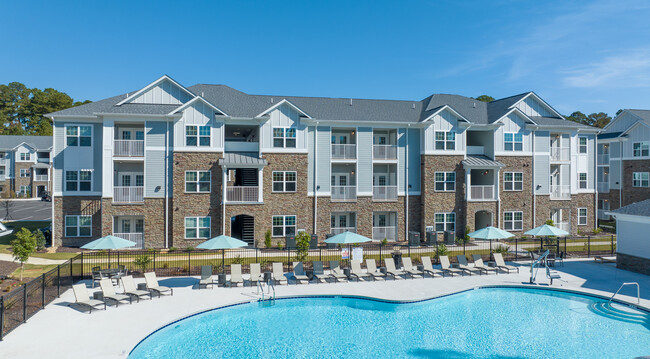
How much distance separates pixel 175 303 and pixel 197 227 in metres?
11.6

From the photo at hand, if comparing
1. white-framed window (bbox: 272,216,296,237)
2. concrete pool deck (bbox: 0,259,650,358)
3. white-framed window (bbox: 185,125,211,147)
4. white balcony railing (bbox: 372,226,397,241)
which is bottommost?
concrete pool deck (bbox: 0,259,650,358)

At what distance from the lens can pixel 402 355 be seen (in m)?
12.0

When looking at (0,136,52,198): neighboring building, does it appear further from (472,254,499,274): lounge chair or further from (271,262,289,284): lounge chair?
(472,254,499,274): lounge chair

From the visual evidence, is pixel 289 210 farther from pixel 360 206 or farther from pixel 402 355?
pixel 402 355

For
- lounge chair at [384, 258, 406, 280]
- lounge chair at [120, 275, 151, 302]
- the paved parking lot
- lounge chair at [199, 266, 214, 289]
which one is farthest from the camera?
the paved parking lot

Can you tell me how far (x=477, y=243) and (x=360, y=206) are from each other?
920cm

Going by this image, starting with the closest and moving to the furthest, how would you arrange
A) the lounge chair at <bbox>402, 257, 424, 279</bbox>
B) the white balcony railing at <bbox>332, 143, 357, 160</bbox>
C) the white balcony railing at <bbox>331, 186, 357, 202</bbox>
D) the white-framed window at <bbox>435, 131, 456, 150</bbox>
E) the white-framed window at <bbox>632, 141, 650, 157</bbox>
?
the lounge chair at <bbox>402, 257, 424, 279</bbox> → the white balcony railing at <bbox>331, 186, 357, 202</bbox> → the white balcony railing at <bbox>332, 143, 357, 160</bbox> → the white-framed window at <bbox>435, 131, 456, 150</bbox> → the white-framed window at <bbox>632, 141, 650, 157</bbox>

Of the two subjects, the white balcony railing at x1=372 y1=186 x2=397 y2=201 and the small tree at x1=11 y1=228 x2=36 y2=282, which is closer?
the small tree at x1=11 y1=228 x2=36 y2=282

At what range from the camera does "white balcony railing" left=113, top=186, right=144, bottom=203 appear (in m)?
26.5

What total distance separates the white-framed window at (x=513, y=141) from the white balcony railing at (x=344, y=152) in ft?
40.7

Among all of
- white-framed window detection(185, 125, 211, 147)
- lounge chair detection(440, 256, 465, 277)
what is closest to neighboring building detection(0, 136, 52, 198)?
white-framed window detection(185, 125, 211, 147)

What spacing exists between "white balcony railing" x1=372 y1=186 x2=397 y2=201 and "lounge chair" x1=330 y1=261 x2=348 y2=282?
10.6 metres

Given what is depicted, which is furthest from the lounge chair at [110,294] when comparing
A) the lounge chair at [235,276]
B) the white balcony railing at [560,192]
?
the white balcony railing at [560,192]

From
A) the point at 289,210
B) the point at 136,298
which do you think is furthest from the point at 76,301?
the point at 289,210
